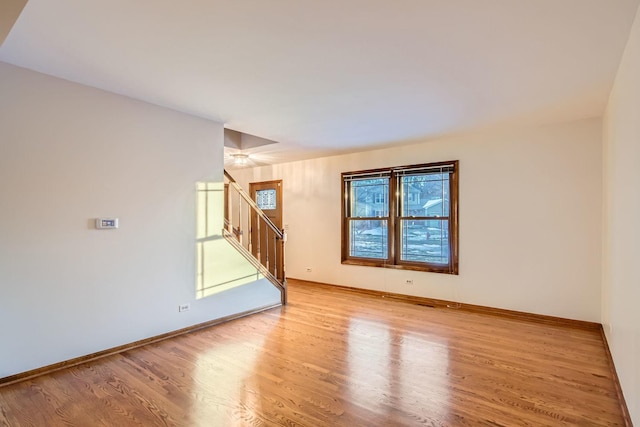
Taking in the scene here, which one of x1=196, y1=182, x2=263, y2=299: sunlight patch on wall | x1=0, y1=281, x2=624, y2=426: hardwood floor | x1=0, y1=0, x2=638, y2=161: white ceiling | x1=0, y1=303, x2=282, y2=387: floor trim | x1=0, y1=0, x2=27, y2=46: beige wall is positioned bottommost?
x1=0, y1=281, x2=624, y2=426: hardwood floor

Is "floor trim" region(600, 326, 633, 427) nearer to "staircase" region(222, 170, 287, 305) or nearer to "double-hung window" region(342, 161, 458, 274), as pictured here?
"double-hung window" region(342, 161, 458, 274)

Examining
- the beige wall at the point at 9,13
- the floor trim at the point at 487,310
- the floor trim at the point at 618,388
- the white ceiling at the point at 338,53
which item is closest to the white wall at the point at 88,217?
the white ceiling at the point at 338,53

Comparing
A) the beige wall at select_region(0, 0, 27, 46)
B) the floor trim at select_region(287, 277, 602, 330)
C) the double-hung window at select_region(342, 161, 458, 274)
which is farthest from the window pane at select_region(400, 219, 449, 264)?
the beige wall at select_region(0, 0, 27, 46)

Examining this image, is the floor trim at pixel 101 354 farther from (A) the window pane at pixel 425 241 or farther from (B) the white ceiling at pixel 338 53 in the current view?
(A) the window pane at pixel 425 241

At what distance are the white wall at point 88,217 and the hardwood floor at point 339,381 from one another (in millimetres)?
309

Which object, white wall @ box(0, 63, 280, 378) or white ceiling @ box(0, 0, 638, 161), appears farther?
white wall @ box(0, 63, 280, 378)

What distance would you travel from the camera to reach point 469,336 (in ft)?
12.5

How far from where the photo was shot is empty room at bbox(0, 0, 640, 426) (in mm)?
2191

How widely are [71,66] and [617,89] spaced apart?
4371 millimetres

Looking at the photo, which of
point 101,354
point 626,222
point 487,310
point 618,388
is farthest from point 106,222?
point 487,310

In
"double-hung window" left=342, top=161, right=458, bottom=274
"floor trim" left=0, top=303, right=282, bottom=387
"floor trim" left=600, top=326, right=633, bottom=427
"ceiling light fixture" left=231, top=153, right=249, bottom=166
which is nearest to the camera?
"floor trim" left=600, top=326, right=633, bottom=427

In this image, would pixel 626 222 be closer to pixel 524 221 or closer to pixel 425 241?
pixel 524 221

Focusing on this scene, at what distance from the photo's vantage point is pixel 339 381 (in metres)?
2.73

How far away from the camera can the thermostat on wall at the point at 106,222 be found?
3.18 m
